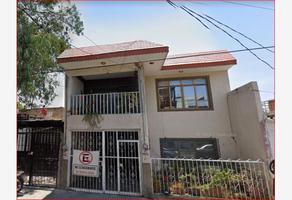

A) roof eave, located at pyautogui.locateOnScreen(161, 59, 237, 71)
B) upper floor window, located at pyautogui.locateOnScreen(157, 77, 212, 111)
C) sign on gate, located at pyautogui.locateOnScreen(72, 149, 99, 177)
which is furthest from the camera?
upper floor window, located at pyautogui.locateOnScreen(157, 77, 212, 111)

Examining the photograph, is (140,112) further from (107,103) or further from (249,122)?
(249,122)

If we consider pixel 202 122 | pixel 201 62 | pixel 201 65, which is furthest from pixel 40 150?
pixel 201 62

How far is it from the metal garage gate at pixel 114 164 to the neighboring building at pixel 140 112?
3cm

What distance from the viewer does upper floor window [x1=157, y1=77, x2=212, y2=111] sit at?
8.88m

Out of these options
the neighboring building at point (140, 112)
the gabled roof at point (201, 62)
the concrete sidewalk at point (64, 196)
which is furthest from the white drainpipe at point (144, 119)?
the gabled roof at point (201, 62)

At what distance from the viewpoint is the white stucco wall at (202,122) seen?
842 centimetres

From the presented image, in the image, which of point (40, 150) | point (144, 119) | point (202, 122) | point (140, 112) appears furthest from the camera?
point (202, 122)

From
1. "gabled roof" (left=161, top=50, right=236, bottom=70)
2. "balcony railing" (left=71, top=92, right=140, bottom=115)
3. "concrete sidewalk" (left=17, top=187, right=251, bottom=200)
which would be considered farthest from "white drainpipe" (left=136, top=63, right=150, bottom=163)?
"gabled roof" (left=161, top=50, right=236, bottom=70)

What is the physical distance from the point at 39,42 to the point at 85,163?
15.5ft

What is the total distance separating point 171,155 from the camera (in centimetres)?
848

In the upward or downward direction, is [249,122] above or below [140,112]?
below

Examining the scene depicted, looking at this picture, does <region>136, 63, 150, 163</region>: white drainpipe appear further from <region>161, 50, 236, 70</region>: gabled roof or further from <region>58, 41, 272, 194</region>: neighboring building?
<region>161, 50, 236, 70</region>: gabled roof

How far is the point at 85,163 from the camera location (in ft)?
22.3
